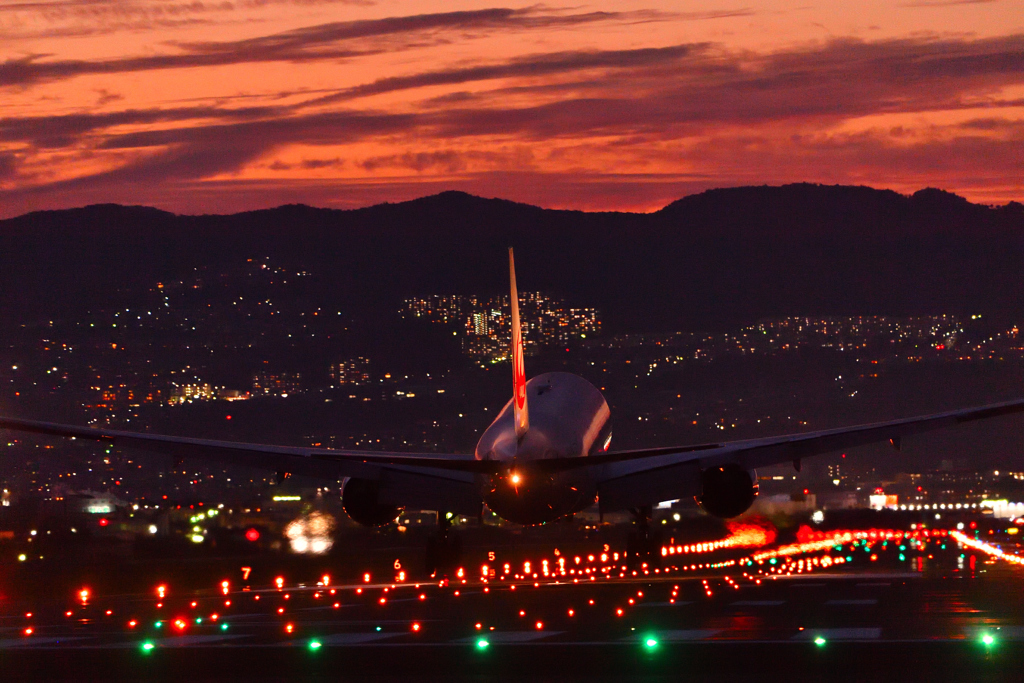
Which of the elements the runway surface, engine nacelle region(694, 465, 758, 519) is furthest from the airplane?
the runway surface

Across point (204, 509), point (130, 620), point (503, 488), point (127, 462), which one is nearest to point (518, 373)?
point (503, 488)

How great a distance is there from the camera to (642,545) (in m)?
46.6

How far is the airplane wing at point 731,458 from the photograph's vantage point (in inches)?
1689

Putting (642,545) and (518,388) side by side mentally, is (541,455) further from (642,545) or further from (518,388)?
(642,545)

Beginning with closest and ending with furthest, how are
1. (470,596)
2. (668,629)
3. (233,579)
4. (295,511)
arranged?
1. (668,629)
2. (470,596)
3. (233,579)
4. (295,511)

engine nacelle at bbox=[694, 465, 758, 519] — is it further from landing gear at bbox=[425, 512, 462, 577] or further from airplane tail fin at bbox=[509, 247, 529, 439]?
landing gear at bbox=[425, 512, 462, 577]

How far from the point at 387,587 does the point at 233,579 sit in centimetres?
736

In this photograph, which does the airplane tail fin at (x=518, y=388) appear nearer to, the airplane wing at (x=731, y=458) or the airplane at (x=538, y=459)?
the airplane at (x=538, y=459)

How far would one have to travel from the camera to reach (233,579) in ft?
164

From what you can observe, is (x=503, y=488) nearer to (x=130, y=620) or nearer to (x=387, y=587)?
(x=387, y=587)

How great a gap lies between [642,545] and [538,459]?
8.09m

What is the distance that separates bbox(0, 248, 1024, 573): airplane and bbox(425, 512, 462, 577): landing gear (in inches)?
1.1

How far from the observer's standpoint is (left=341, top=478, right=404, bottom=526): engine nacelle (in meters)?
44.7

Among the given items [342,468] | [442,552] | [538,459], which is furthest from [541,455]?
[342,468]
